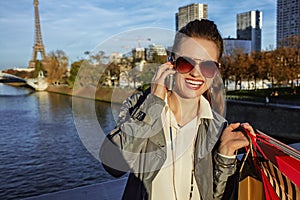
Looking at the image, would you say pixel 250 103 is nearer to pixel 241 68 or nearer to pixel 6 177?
pixel 241 68

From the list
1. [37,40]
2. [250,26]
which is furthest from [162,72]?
[37,40]

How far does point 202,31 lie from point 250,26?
197 feet

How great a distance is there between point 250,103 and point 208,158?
609 inches

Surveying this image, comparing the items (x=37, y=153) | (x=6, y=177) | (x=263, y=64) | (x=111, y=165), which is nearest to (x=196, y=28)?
(x=111, y=165)

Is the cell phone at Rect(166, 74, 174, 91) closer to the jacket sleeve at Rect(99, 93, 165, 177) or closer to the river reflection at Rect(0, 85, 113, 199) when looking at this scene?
the jacket sleeve at Rect(99, 93, 165, 177)

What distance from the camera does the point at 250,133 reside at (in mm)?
1007

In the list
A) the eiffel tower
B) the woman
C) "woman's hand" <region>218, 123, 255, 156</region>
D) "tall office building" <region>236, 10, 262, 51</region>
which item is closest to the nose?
the woman

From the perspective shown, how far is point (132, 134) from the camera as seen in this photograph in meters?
→ 1.00

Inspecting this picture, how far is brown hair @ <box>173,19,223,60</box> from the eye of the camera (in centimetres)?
107

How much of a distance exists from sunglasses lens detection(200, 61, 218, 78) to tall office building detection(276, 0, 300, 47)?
4005 centimetres

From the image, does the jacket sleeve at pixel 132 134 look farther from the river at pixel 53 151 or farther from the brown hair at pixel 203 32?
the brown hair at pixel 203 32

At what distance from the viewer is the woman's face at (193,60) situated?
3.45 feet

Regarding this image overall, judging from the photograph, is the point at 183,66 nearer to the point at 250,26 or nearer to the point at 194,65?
the point at 194,65

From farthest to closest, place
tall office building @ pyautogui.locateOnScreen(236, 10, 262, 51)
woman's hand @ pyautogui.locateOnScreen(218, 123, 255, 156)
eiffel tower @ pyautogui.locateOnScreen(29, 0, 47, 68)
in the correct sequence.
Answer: eiffel tower @ pyautogui.locateOnScreen(29, 0, 47, 68) → tall office building @ pyautogui.locateOnScreen(236, 10, 262, 51) → woman's hand @ pyautogui.locateOnScreen(218, 123, 255, 156)
